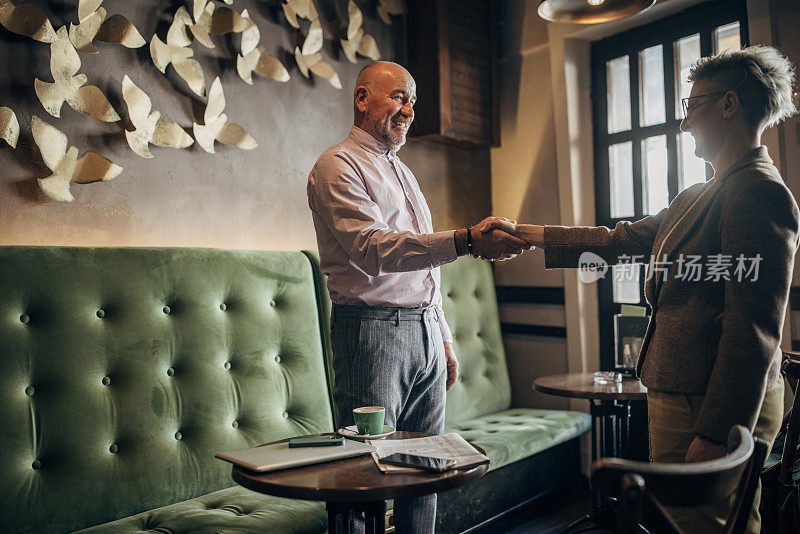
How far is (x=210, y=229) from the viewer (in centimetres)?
254

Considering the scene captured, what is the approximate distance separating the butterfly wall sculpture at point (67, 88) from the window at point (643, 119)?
2.47 m

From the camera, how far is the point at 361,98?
2.11m

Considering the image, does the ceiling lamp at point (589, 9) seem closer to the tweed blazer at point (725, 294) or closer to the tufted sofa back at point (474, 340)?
the tweed blazer at point (725, 294)

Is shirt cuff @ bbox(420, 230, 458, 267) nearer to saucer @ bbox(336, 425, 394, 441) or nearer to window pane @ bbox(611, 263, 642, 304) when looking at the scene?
saucer @ bbox(336, 425, 394, 441)

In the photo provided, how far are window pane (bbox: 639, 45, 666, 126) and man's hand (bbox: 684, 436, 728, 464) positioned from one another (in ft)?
7.51

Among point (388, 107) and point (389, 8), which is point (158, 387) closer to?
point (388, 107)

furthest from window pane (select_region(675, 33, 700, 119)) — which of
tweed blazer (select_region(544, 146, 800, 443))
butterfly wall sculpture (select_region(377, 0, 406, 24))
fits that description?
tweed blazer (select_region(544, 146, 800, 443))

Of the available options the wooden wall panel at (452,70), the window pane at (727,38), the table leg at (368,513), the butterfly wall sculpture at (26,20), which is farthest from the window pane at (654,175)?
the butterfly wall sculpture at (26,20)

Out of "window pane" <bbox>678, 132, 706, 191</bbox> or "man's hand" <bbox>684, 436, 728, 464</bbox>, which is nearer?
"man's hand" <bbox>684, 436, 728, 464</bbox>

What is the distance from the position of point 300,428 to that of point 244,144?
3.79ft

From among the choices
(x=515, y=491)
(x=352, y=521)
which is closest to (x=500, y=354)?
(x=515, y=491)

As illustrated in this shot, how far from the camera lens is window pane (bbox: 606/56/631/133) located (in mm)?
3375

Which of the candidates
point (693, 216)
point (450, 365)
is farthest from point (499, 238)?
point (693, 216)

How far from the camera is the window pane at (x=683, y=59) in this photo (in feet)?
10.2
